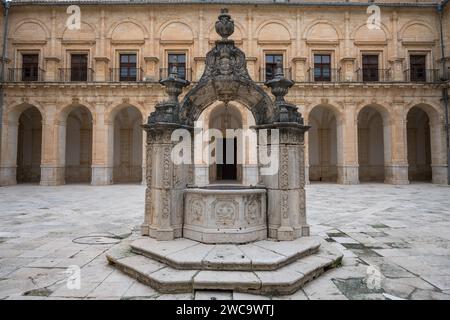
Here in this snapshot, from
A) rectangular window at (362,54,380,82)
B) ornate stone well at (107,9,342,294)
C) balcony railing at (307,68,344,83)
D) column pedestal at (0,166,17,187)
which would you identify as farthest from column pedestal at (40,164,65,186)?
rectangular window at (362,54,380,82)

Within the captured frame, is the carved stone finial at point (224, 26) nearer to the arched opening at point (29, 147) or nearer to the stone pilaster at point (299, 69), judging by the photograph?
the stone pilaster at point (299, 69)

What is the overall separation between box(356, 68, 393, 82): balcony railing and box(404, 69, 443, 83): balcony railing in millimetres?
1243

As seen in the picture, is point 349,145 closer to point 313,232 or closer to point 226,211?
point 313,232

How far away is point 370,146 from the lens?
25031 mm

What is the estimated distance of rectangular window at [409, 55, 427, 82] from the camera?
22.1 m

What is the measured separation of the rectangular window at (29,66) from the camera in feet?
71.3

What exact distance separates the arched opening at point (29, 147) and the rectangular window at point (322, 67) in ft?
78.3

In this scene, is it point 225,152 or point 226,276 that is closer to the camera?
point 226,276

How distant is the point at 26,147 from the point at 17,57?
747cm

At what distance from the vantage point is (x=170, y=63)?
2214cm

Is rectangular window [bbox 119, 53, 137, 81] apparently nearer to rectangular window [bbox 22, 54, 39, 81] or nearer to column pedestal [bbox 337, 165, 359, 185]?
rectangular window [bbox 22, 54, 39, 81]

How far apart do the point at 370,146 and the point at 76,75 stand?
2580 cm

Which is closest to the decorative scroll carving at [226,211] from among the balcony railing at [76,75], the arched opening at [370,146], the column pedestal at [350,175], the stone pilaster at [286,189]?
the stone pilaster at [286,189]

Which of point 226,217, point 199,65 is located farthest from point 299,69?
point 226,217
